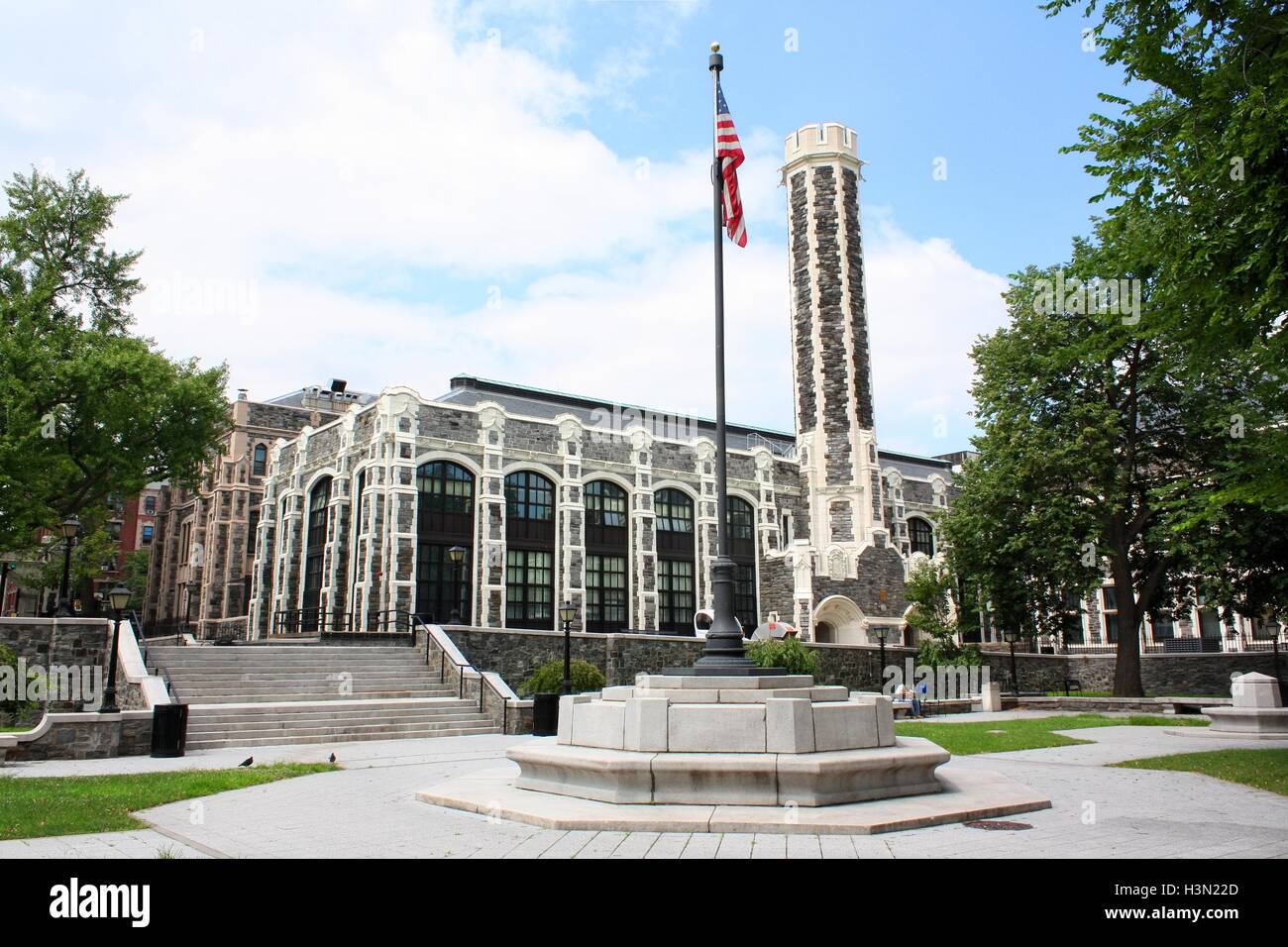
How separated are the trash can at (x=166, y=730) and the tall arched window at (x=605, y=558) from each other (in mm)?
20142

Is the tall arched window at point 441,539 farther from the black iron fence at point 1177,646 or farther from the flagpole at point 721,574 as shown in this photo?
the black iron fence at point 1177,646

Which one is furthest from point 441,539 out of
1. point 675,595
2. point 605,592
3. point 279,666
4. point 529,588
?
point 675,595

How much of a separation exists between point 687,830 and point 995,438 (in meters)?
24.3

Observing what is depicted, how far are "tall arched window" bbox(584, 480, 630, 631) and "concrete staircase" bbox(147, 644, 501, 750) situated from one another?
36.8ft

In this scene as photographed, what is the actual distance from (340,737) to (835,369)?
28324 millimetres

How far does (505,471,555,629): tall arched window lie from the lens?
34.2 m

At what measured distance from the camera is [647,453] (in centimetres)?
3797

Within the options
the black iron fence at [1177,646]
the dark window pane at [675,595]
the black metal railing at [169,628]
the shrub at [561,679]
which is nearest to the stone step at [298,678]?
the shrub at [561,679]

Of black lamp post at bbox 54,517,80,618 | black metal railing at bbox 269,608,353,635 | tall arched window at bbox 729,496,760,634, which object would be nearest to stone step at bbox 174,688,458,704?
black lamp post at bbox 54,517,80,618

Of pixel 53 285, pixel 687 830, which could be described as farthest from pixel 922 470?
pixel 687 830

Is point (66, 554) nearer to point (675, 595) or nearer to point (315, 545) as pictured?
point (315, 545)

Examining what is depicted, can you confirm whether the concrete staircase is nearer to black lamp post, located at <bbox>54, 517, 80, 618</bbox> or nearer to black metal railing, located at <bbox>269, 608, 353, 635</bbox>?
black lamp post, located at <bbox>54, 517, 80, 618</bbox>

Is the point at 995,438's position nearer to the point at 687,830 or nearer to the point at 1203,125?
the point at 1203,125

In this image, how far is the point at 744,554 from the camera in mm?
Answer: 40188
